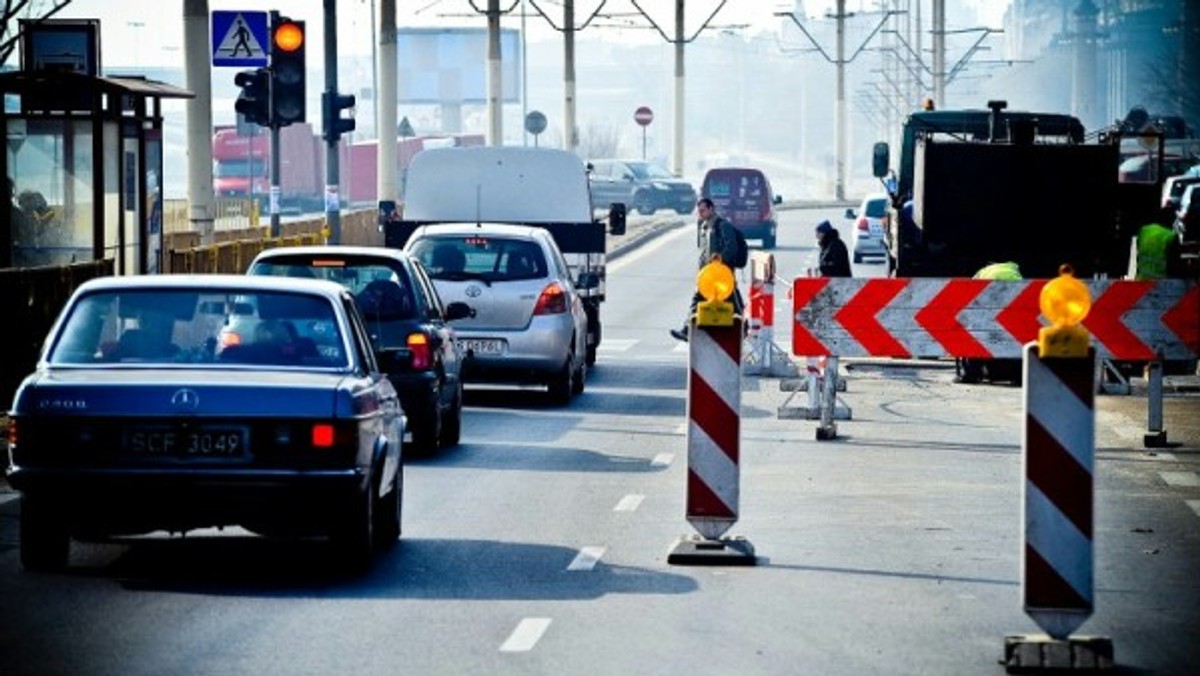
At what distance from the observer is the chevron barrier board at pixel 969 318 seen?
65.4 ft

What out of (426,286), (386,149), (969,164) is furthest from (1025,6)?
(426,286)

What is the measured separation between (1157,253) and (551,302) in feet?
22.0

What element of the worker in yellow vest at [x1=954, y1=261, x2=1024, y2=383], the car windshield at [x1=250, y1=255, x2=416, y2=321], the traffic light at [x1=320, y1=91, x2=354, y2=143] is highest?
the traffic light at [x1=320, y1=91, x2=354, y2=143]

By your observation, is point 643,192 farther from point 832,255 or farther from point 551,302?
point 551,302

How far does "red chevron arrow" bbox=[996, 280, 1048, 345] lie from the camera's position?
20.3 metres

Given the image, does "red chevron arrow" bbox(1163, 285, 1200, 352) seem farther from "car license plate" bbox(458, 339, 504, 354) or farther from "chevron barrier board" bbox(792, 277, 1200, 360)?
"car license plate" bbox(458, 339, 504, 354)

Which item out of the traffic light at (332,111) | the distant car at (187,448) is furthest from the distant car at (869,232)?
the distant car at (187,448)

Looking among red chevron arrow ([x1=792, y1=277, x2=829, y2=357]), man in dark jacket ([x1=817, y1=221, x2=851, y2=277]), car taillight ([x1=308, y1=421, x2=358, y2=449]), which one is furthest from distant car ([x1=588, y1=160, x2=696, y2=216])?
car taillight ([x1=308, y1=421, x2=358, y2=449])

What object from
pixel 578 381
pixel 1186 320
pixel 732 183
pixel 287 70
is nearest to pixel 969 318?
pixel 1186 320

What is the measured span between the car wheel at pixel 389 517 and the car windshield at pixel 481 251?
10.6m

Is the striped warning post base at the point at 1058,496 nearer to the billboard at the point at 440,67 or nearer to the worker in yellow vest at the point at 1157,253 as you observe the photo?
the worker in yellow vest at the point at 1157,253

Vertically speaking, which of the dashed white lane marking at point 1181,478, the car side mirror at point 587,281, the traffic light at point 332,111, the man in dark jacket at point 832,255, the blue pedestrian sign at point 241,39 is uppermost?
the blue pedestrian sign at point 241,39

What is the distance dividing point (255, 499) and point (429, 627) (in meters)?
1.43

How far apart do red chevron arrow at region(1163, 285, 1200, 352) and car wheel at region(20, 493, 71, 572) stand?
9.14 m
